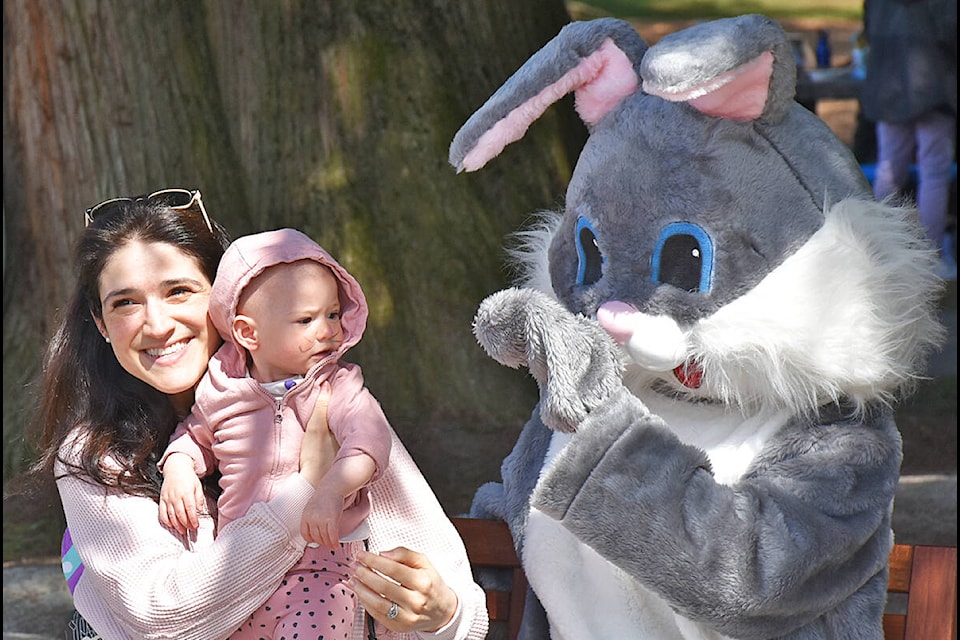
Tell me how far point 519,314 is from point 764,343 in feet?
1.41

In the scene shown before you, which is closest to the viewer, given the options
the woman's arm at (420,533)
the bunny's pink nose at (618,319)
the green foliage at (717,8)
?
the bunny's pink nose at (618,319)

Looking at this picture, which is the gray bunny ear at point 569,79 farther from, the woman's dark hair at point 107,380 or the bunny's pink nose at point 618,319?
the woman's dark hair at point 107,380

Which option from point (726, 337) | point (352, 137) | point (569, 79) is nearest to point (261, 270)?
point (569, 79)

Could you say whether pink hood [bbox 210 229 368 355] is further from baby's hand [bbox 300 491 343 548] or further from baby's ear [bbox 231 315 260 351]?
→ baby's hand [bbox 300 491 343 548]

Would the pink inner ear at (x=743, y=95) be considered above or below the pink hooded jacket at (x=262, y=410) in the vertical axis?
above

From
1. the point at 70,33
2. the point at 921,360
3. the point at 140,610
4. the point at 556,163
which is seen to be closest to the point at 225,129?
the point at 70,33

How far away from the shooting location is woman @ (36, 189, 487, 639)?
7.45ft

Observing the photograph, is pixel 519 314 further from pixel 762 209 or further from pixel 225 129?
pixel 225 129

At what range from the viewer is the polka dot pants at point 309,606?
2305 mm

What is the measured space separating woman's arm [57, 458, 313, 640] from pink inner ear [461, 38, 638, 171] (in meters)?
0.72

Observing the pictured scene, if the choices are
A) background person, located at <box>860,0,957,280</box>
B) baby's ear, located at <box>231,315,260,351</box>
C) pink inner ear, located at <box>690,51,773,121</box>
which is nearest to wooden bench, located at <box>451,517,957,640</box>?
pink inner ear, located at <box>690,51,773,121</box>

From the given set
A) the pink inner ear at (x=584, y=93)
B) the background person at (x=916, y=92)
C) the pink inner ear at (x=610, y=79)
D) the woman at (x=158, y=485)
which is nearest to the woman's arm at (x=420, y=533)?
the woman at (x=158, y=485)

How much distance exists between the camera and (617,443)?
7.39 feet

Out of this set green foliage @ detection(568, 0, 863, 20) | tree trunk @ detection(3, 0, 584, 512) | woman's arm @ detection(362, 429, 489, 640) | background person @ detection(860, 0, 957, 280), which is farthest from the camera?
green foliage @ detection(568, 0, 863, 20)
